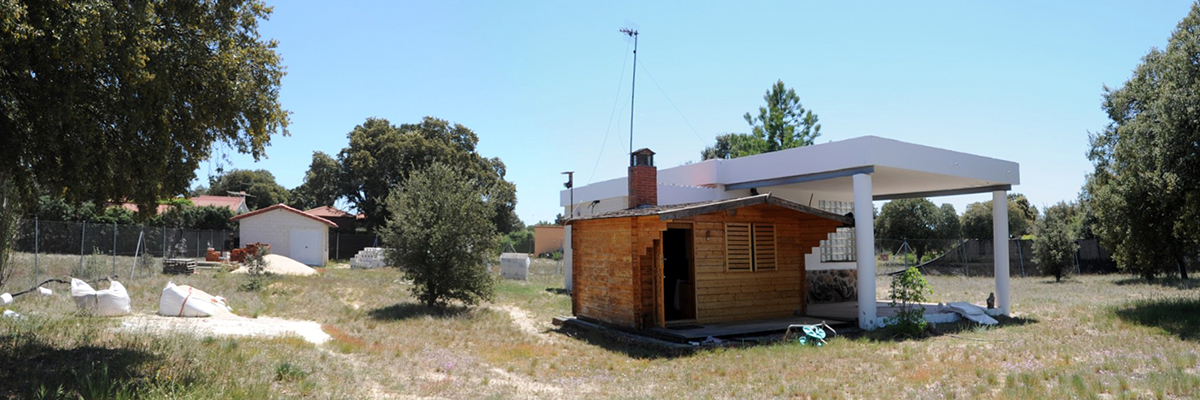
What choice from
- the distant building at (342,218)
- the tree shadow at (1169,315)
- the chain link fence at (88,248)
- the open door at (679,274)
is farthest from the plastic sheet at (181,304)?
the distant building at (342,218)

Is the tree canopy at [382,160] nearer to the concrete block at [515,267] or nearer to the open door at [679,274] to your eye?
the concrete block at [515,267]

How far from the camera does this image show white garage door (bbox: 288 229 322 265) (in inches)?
1297

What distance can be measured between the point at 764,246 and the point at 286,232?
26776mm

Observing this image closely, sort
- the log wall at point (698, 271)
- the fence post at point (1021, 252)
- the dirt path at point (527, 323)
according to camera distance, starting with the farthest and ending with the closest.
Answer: the fence post at point (1021, 252) < the dirt path at point (527, 323) < the log wall at point (698, 271)

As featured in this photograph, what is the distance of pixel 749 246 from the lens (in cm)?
1367

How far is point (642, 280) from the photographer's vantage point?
12.6 m

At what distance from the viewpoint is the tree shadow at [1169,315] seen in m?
11.3

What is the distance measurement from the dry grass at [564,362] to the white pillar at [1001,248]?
30.3 inches

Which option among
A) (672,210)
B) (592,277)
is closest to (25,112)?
(672,210)

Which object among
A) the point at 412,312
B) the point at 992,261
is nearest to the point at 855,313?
the point at 412,312

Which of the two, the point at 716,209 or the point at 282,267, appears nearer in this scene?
the point at 716,209

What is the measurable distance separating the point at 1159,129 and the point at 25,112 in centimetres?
1747

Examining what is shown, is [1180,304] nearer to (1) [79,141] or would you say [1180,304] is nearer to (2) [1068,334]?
(2) [1068,334]

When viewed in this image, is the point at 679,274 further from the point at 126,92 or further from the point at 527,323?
the point at 126,92
